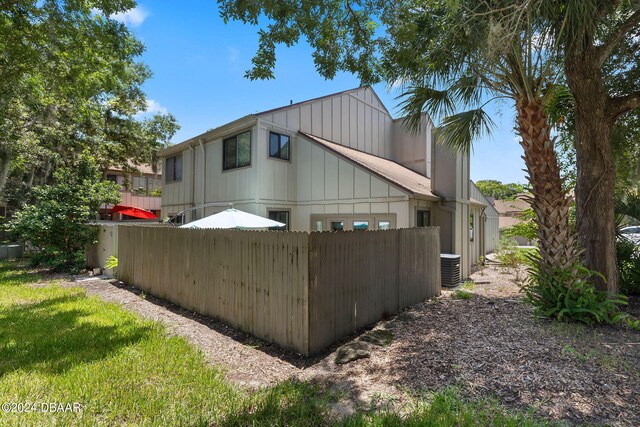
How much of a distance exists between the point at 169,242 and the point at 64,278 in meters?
5.32

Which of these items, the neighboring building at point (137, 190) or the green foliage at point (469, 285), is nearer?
the green foliage at point (469, 285)

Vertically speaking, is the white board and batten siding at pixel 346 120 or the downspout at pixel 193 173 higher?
the white board and batten siding at pixel 346 120

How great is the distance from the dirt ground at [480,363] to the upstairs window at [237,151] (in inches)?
249

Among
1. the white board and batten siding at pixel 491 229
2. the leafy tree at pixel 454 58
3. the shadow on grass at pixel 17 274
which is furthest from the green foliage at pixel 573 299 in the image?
the white board and batten siding at pixel 491 229

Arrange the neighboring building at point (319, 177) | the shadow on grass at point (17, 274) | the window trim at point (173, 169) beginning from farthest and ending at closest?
the window trim at point (173, 169)
the neighboring building at point (319, 177)
the shadow on grass at point (17, 274)

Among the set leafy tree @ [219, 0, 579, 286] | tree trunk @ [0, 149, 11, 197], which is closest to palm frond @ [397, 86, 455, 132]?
leafy tree @ [219, 0, 579, 286]

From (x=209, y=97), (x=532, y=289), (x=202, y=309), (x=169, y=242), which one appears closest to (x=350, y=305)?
(x=202, y=309)

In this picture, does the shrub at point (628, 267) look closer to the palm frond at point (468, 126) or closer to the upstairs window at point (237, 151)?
the palm frond at point (468, 126)

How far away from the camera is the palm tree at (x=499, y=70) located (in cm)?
524

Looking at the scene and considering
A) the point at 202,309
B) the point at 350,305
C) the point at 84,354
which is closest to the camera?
the point at 84,354

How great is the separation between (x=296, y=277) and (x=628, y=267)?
8.04 metres

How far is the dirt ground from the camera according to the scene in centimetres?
314

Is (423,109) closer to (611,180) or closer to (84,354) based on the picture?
(611,180)

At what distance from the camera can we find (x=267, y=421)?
2793 mm
